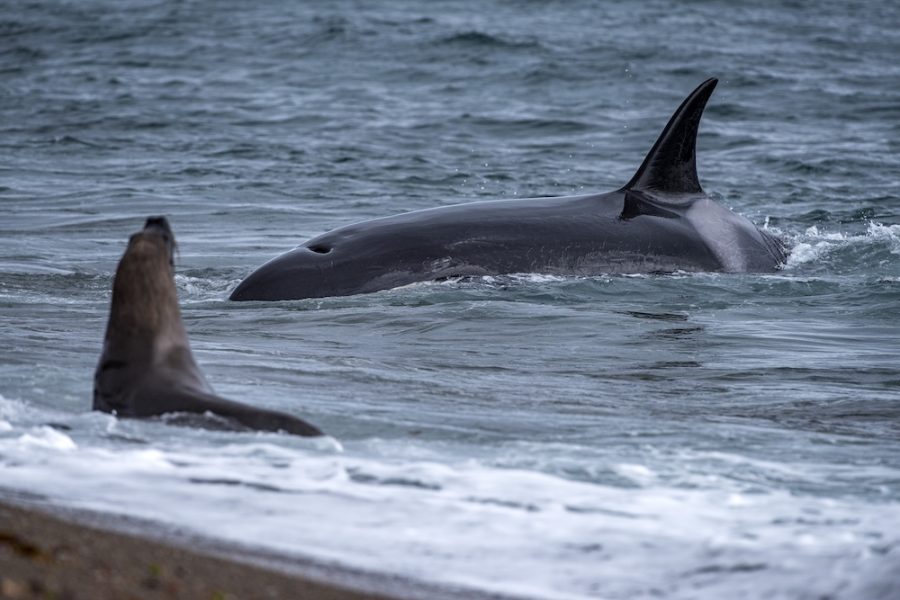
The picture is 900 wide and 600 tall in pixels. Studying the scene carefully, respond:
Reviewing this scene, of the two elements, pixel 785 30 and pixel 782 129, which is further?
pixel 785 30

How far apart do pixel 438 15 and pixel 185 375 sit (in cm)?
3177

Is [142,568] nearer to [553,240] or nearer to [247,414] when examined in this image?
[247,414]

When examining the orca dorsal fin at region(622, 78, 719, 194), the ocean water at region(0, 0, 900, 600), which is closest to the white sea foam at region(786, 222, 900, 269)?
the ocean water at region(0, 0, 900, 600)

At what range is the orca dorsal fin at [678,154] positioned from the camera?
1076cm

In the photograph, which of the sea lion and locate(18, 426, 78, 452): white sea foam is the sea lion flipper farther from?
locate(18, 426, 78, 452): white sea foam

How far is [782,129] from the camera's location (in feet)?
74.8

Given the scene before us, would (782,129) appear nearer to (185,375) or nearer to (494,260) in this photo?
(494,260)

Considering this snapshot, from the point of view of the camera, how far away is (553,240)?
10.8 metres

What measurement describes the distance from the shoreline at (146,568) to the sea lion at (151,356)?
1.15 meters

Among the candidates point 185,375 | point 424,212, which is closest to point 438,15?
point 424,212

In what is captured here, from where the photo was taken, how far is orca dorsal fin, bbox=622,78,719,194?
35.3 ft

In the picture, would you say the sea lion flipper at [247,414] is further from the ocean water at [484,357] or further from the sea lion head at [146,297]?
the sea lion head at [146,297]

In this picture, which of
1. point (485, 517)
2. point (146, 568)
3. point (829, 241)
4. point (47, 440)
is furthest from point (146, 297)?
point (829, 241)

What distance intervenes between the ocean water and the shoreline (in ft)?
0.41
